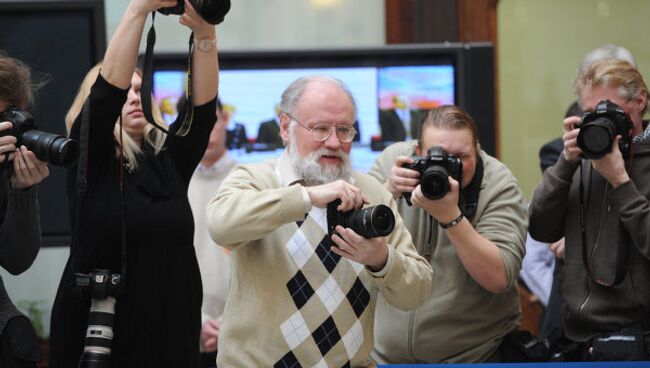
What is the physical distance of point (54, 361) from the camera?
338 centimetres

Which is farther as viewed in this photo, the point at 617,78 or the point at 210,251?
the point at 210,251

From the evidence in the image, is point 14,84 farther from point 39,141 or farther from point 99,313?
point 99,313

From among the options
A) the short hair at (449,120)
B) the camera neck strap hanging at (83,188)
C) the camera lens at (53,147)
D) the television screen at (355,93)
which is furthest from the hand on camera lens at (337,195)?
the television screen at (355,93)

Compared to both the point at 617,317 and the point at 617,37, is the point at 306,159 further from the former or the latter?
the point at 617,37

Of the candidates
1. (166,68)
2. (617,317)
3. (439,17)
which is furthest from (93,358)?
(439,17)

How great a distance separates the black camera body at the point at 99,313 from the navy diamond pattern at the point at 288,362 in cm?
47

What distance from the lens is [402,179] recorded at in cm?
379

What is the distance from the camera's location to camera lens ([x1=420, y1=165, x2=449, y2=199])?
371cm

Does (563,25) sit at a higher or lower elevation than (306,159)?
Answer: higher

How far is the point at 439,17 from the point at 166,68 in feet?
5.80

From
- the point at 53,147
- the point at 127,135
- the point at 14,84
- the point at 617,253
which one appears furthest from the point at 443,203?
the point at 14,84

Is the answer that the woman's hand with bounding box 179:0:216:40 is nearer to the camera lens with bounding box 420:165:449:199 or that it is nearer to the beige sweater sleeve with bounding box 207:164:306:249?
the beige sweater sleeve with bounding box 207:164:306:249

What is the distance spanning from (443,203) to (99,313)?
1.15m

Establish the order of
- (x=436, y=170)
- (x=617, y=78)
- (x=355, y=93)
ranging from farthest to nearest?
(x=355, y=93) < (x=617, y=78) < (x=436, y=170)
